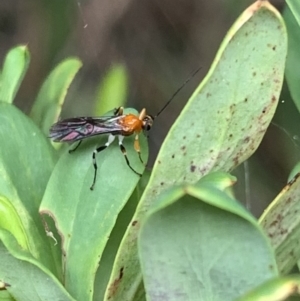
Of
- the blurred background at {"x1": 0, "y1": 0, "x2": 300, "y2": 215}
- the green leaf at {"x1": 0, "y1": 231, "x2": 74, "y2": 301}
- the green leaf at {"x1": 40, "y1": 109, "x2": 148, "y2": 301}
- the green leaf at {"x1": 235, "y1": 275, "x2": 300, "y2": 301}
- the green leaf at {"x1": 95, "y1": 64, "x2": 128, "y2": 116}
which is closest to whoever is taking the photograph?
the green leaf at {"x1": 235, "y1": 275, "x2": 300, "y2": 301}

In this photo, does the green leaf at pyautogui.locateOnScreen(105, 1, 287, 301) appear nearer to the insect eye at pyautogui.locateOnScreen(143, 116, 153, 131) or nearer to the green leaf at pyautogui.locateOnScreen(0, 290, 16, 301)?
the green leaf at pyautogui.locateOnScreen(0, 290, 16, 301)

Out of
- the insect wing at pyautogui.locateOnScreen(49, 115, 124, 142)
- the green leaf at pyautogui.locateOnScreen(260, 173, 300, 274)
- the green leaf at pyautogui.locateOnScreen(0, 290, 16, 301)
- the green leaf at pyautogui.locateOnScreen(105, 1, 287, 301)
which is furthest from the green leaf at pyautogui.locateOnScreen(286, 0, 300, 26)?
the green leaf at pyautogui.locateOnScreen(0, 290, 16, 301)

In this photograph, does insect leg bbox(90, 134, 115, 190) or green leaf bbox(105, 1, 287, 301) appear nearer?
green leaf bbox(105, 1, 287, 301)

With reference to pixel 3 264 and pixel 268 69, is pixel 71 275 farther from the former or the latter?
pixel 268 69

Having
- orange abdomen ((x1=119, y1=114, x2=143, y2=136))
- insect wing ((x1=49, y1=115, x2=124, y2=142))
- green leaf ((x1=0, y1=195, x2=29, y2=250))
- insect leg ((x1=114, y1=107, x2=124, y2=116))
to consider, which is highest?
insect leg ((x1=114, y1=107, x2=124, y2=116))

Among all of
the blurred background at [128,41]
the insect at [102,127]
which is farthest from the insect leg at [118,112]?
the blurred background at [128,41]

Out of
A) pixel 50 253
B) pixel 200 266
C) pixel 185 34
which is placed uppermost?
pixel 185 34

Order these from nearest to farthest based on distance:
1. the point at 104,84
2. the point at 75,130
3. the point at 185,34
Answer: the point at 75,130 → the point at 104,84 → the point at 185,34

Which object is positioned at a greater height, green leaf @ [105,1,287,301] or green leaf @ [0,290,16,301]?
green leaf @ [105,1,287,301]

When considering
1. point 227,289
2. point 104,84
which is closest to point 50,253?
point 227,289
